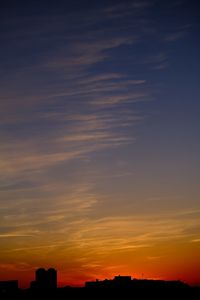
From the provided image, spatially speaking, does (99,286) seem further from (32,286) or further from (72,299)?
(32,286)

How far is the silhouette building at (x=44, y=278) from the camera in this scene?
6132 inches

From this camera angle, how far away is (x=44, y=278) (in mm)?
159625

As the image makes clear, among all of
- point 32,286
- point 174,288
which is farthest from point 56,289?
point 174,288

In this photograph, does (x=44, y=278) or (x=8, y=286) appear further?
(x=44, y=278)

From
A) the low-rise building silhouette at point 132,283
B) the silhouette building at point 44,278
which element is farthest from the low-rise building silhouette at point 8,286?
the low-rise building silhouette at point 132,283

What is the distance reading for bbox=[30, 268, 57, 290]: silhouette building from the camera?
511 ft

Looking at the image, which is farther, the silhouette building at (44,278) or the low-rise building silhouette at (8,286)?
the silhouette building at (44,278)

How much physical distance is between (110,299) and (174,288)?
23.6 metres

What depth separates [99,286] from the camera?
472 ft

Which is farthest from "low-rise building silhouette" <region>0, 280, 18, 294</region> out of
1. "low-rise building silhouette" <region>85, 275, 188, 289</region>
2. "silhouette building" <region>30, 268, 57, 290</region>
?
"low-rise building silhouette" <region>85, 275, 188, 289</region>

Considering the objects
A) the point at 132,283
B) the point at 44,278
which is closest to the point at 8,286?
the point at 44,278

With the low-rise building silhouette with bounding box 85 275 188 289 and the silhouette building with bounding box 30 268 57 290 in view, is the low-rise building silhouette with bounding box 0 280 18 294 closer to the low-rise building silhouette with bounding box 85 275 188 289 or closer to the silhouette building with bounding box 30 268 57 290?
the silhouette building with bounding box 30 268 57 290

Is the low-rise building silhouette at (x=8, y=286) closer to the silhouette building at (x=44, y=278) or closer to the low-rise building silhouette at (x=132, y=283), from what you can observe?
the silhouette building at (x=44, y=278)

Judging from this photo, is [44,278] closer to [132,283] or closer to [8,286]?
[8,286]
